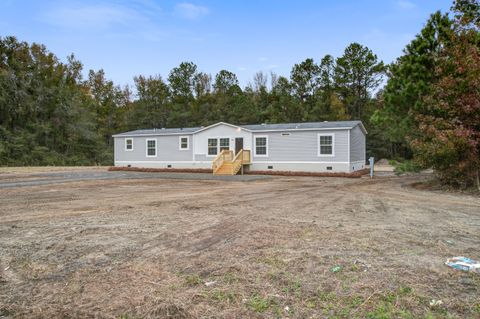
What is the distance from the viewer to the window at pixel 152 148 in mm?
24250

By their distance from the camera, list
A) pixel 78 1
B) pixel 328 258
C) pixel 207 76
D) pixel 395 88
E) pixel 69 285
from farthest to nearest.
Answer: pixel 207 76
pixel 78 1
pixel 395 88
pixel 328 258
pixel 69 285

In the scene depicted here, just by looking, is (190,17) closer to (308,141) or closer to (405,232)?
(308,141)

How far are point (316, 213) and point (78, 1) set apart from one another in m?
14.8

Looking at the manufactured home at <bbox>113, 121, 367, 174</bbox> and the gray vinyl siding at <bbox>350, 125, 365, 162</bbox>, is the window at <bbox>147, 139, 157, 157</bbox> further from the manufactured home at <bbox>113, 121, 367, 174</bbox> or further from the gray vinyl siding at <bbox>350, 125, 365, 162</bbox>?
the gray vinyl siding at <bbox>350, 125, 365, 162</bbox>

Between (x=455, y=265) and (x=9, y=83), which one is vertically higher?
(x=9, y=83)

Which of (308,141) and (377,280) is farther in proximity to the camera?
(308,141)

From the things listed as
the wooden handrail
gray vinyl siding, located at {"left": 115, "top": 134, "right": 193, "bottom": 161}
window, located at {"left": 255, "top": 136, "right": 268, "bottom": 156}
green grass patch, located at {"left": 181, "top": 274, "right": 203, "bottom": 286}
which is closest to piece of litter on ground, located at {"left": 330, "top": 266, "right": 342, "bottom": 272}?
green grass patch, located at {"left": 181, "top": 274, "right": 203, "bottom": 286}

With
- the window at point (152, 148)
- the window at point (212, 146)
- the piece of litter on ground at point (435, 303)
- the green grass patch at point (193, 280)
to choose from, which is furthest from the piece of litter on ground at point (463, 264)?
the window at point (152, 148)

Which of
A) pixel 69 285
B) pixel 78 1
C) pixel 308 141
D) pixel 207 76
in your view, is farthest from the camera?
pixel 207 76

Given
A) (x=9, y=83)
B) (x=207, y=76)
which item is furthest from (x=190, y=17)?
(x=207, y=76)

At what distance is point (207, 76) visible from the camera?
4394cm

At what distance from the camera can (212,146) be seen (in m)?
22.3

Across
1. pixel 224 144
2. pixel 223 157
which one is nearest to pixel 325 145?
pixel 223 157

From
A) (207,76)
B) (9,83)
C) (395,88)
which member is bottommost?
(395,88)
